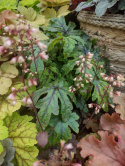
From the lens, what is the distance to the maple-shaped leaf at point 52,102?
3.35 feet

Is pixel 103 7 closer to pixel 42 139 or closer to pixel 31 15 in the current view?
pixel 31 15

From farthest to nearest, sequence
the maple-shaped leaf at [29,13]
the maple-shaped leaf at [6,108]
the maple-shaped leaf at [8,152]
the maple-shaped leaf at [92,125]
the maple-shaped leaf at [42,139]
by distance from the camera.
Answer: the maple-shaped leaf at [29,13] < the maple-shaped leaf at [92,125] < the maple-shaped leaf at [6,108] < the maple-shaped leaf at [8,152] < the maple-shaped leaf at [42,139]

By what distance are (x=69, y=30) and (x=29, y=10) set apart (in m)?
0.41

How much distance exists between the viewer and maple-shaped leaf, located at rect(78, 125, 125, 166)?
84cm

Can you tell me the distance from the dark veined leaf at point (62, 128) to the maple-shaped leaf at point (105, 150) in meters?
0.18

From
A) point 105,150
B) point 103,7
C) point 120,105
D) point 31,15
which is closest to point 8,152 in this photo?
point 105,150

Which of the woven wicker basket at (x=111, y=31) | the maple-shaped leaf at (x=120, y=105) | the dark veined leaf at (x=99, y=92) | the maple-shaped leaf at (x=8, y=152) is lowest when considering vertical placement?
the maple-shaped leaf at (x=8, y=152)

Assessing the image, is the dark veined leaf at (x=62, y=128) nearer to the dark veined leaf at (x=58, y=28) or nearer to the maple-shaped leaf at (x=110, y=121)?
the maple-shaped leaf at (x=110, y=121)

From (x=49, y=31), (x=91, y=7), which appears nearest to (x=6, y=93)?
(x=49, y=31)

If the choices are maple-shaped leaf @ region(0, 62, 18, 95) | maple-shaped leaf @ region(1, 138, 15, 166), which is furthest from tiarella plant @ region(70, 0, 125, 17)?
maple-shaped leaf @ region(1, 138, 15, 166)

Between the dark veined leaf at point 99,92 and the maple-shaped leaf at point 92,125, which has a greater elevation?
the dark veined leaf at point 99,92

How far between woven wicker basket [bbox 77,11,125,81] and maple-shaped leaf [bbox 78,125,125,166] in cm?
72

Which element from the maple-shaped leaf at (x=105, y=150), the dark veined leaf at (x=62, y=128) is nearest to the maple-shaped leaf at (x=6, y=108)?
the dark veined leaf at (x=62, y=128)

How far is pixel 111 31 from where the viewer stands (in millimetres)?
1306
